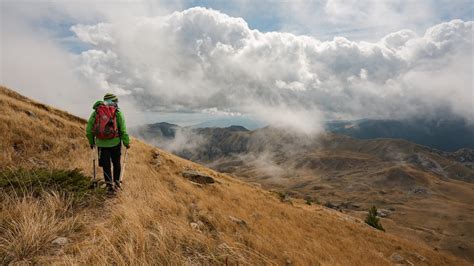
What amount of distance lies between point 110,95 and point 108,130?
4.06ft

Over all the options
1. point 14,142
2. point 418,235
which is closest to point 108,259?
point 14,142

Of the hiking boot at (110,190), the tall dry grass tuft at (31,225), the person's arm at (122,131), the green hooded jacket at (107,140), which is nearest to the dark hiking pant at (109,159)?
the green hooded jacket at (107,140)

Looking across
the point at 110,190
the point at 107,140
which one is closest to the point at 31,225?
the point at 110,190

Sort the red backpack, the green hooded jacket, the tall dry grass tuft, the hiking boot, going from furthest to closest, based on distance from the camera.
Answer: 1. the green hooded jacket
2. the red backpack
3. the hiking boot
4. the tall dry grass tuft

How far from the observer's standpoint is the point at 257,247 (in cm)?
900

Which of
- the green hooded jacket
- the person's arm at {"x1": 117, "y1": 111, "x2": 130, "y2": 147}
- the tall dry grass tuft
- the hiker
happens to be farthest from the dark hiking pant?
the tall dry grass tuft

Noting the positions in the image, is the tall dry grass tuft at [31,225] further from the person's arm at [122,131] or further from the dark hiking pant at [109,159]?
the person's arm at [122,131]

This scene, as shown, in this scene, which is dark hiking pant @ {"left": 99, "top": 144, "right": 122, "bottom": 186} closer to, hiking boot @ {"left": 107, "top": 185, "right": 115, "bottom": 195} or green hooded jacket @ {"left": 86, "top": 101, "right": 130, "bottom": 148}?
green hooded jacket @ {"left": 86, "top": 101, "right": 130, "bottom": 148}

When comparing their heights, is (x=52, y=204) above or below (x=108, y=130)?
below

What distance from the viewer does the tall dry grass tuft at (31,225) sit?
4.84 meters

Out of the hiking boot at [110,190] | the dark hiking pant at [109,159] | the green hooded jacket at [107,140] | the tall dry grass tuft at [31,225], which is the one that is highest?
the green hooded jacket at [107,140]

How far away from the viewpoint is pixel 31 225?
17.8 feet

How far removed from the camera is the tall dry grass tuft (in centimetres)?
484

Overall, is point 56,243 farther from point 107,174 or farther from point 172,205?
point 107,174
